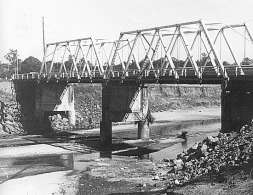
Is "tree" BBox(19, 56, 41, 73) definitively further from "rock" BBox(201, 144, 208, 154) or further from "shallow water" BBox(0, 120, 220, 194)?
"rock" BBox(201, 144, 208, 154)

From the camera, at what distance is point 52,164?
45.0 metres

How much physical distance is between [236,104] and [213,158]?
6.43m

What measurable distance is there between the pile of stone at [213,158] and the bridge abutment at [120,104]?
18.9 metres

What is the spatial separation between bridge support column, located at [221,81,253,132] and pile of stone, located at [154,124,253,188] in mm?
1409

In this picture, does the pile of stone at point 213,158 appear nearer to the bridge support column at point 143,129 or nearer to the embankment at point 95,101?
the bridge support column at point 143,129

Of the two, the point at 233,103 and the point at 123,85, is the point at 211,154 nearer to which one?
the point at 233,103

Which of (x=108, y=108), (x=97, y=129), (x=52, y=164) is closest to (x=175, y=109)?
(x=97, y=129)

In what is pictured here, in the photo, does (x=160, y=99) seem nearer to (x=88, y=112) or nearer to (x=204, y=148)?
A: (x=88, y=112)

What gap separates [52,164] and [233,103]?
18.8 m

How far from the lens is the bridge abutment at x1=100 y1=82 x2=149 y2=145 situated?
57.1m

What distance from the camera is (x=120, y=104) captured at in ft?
188

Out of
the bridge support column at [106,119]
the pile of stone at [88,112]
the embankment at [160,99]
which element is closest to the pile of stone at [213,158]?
Answer: the bridge support column at [106,119]

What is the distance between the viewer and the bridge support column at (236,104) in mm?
37219

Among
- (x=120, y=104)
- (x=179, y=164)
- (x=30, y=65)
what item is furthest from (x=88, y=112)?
(x=179, y=164)
